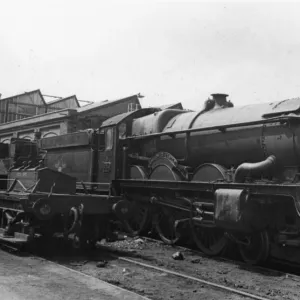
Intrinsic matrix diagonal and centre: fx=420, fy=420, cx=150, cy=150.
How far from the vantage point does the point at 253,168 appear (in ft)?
24.1

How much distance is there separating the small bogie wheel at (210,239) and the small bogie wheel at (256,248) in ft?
1.45

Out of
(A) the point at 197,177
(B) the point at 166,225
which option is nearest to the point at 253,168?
(A) the point at 197,177

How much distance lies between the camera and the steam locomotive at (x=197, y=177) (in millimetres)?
7227

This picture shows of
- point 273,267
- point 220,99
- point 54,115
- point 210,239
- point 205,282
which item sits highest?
point 54,115

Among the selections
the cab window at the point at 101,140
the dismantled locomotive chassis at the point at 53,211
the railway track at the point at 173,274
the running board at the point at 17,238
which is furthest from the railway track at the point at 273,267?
the cab window at the point at 101,140

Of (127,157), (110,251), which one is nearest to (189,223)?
(110,251)

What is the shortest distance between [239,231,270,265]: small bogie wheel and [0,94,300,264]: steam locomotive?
0.02 metres

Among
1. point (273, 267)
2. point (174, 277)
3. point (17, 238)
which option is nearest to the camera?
point (174, 277)

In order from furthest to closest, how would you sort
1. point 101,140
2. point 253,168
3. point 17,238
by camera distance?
point 101,140 → point 17,238 → point 253,168

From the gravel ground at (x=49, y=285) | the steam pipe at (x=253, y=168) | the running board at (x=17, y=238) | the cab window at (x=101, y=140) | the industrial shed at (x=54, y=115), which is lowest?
the gravel ground at (x=49, y=285)

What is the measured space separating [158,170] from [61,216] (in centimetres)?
239

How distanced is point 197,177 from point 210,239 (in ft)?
4.55

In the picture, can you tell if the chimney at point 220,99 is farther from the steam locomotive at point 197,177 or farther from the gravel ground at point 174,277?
the gravel ground at point 174,277

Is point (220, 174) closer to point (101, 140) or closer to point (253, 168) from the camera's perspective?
point (253, 168)
